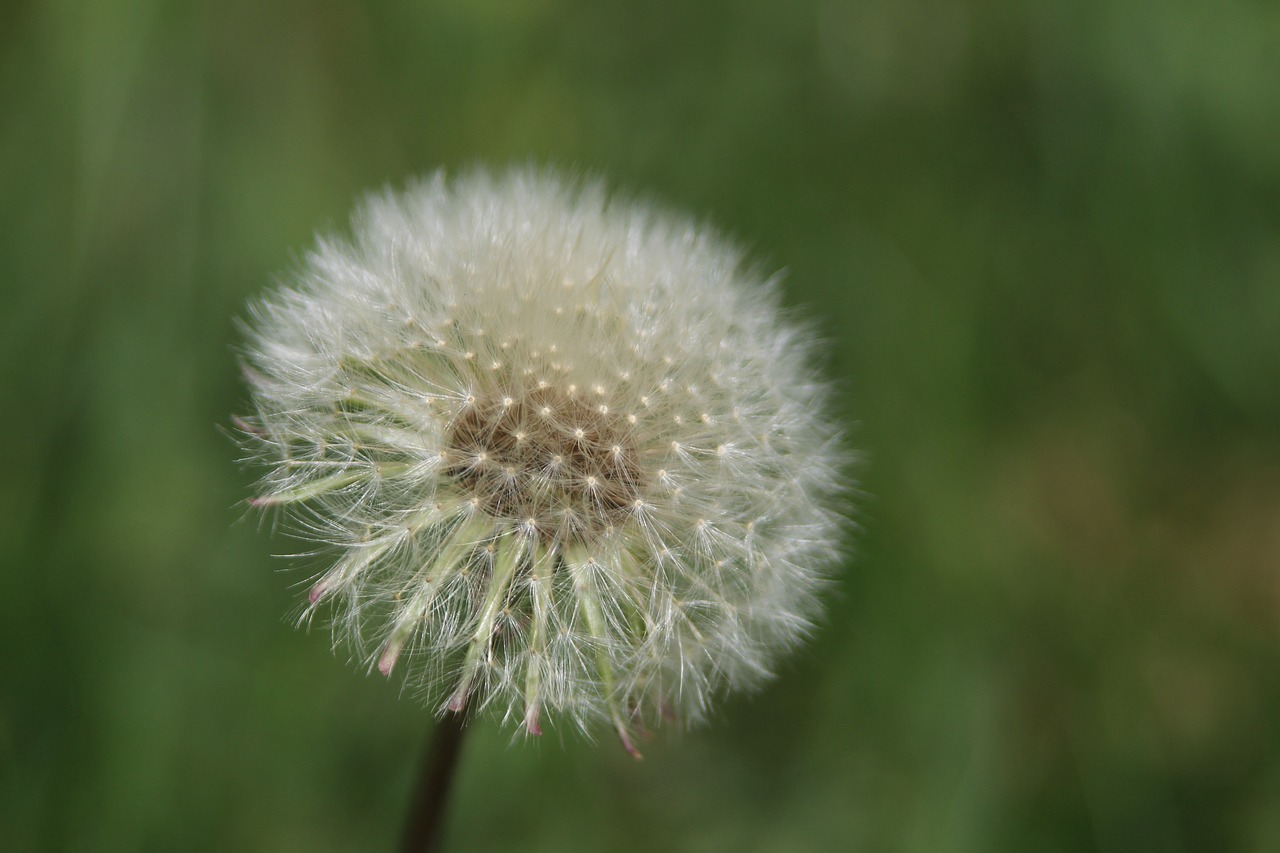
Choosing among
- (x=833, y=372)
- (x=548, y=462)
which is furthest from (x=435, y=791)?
(x=833, y=372)

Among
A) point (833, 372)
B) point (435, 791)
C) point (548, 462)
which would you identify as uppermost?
point (833, 372)

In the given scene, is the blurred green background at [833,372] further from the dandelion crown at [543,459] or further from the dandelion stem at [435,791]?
the dandelion stem at [435,791]

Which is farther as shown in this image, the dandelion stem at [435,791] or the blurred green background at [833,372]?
the blurred green background at [833,372]

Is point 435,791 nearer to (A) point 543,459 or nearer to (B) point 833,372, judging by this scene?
(A) point 543,459

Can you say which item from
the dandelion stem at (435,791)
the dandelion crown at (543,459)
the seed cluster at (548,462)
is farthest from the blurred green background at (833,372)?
the seed cluster at (548,462)

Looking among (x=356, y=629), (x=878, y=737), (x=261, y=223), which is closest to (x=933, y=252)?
(x=878, y=737)

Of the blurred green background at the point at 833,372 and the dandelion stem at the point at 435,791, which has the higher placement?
the blurred green background at the point at 833,372
